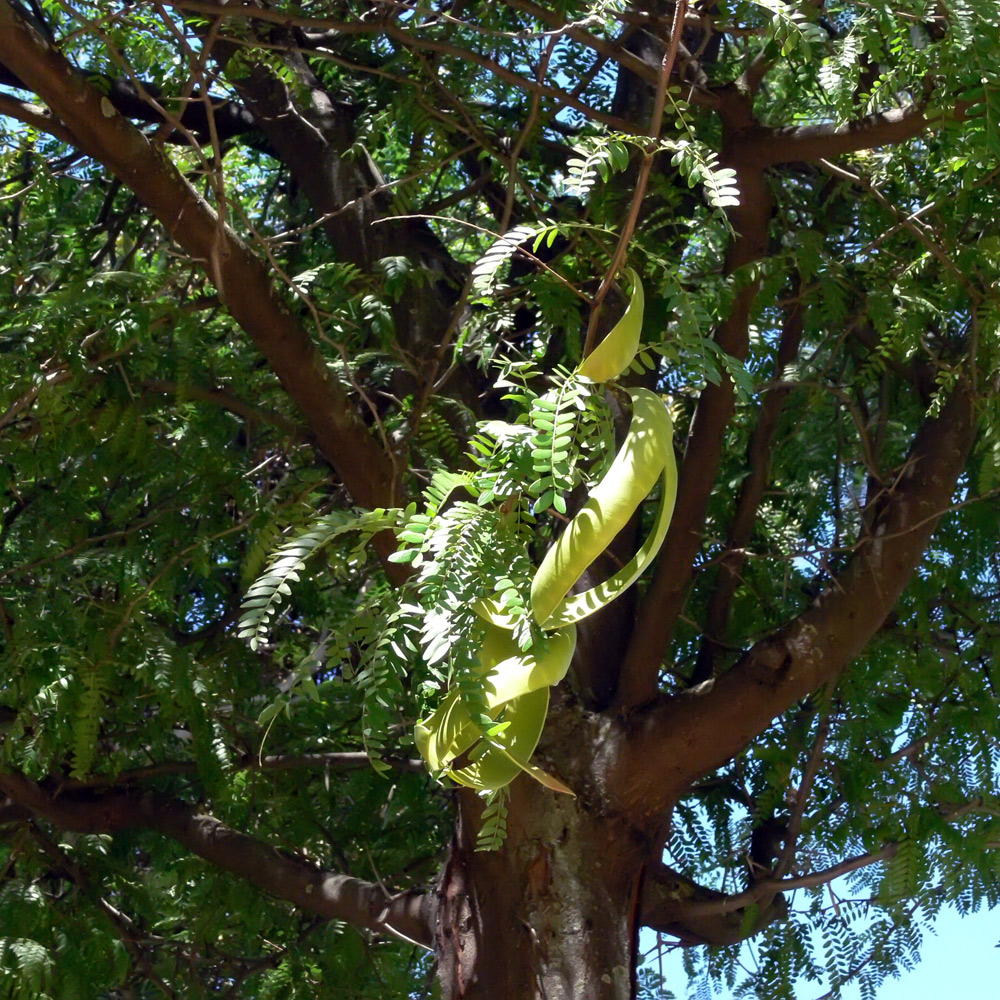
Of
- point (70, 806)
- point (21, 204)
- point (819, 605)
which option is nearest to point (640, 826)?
point (819, 605)

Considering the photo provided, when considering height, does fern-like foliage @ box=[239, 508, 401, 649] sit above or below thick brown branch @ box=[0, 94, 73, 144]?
below

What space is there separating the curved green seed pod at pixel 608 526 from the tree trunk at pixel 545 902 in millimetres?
1438

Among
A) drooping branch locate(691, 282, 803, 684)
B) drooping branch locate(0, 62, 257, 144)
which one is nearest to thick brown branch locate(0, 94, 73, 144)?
drooping branch locate(0, 62, 257, 144)

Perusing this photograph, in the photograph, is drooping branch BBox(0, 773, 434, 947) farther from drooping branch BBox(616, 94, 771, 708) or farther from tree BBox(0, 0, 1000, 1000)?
drooping branch BBox(616, 94, 771, 708)

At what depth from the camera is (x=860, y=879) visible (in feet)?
12.2

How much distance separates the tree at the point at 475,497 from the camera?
9.30 feet

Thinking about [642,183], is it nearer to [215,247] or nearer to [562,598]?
[562,598]

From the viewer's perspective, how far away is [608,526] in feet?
4.80

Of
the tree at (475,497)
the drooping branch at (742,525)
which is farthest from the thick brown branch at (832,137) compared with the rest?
the drooping branch at (742,525)

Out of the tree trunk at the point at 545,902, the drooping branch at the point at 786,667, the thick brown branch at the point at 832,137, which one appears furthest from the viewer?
the drooping branch at the point at 786,667

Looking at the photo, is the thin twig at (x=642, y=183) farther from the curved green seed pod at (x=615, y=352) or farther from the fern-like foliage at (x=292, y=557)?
the fern-like foliage at (x=292, y=557)

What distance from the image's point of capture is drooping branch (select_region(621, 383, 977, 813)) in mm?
3029

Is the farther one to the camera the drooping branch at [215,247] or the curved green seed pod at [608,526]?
the drooping branch at [215,247]

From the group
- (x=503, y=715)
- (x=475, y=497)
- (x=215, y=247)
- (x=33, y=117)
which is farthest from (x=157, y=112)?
(x=503, y=715)
